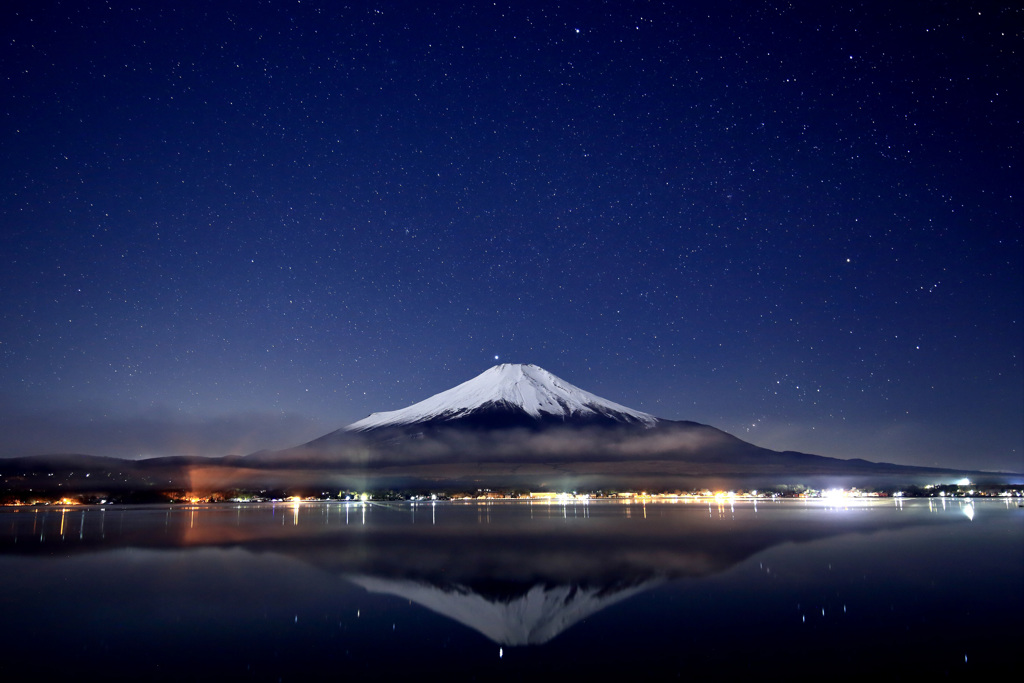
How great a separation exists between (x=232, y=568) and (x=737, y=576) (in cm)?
2056

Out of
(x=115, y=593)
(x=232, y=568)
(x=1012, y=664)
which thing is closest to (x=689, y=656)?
(x=1012, y=664)

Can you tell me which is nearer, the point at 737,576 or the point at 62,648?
the point at 62,648

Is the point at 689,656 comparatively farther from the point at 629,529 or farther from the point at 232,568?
the point at 629,529

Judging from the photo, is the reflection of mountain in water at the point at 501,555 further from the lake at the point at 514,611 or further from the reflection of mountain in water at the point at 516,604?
the lake at the point at 514,611

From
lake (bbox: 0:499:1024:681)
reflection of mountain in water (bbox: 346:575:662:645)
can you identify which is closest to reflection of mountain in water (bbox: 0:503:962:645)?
reflection of mountain in water (bbox: 346:575:662:645)

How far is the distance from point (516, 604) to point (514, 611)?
98 centimetres

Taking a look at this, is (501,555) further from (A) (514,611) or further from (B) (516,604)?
(A) (514,611)

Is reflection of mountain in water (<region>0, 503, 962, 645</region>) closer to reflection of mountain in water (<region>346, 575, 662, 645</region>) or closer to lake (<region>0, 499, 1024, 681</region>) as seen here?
reflection of mountain in water (<region>346, 575, 662, 645</region>)

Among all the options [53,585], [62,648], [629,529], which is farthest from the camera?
[629,529]

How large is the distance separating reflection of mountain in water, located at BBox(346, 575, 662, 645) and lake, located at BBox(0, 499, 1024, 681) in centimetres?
10

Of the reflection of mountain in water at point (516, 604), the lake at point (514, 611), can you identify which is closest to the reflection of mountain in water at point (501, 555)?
the reflection of mountain in water at point (516, 604)

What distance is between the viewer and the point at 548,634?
57.3 ft

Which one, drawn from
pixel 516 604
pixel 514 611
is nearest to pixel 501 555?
pixel 516 604

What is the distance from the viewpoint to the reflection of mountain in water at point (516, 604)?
18.0 meters
